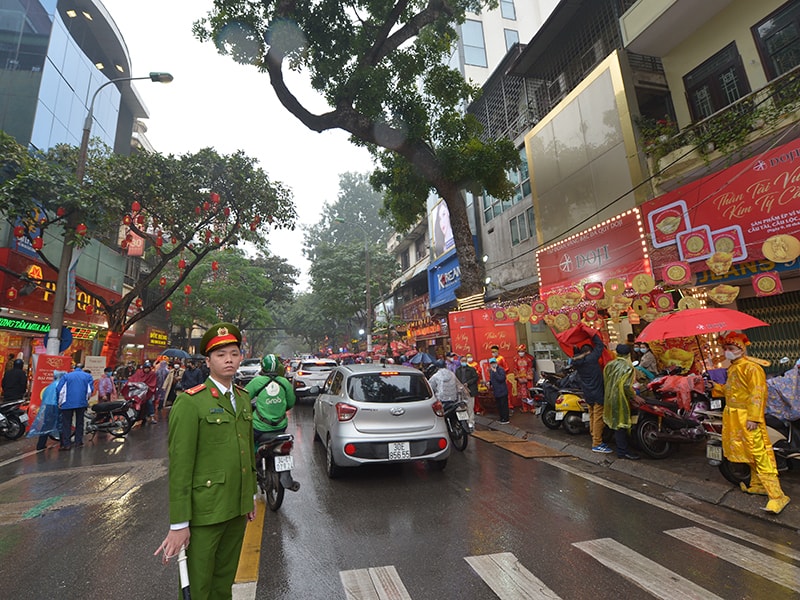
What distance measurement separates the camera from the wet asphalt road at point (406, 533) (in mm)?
3064

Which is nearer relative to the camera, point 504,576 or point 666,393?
point 504,576

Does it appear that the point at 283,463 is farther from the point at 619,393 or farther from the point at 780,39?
the point at 780,39

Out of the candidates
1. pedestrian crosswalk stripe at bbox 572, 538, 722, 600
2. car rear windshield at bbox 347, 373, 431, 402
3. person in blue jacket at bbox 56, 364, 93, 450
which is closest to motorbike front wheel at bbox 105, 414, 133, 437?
person in blue jacket at bbox 56, 364, 93, 450

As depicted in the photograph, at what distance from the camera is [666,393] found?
21.9 ft

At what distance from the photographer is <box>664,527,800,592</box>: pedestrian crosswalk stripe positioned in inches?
121

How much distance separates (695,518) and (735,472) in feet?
3.92

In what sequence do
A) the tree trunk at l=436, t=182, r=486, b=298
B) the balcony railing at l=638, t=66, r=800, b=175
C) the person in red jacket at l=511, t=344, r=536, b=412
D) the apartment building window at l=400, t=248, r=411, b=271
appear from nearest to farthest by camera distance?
the balcony railing at l=638, t=66, r=800, b=175 → the person in red jacket at l=511, t=344, r=536, b=412 → the tree trunk at l=436, t=182, r=486, b=298 → the apartment building window at l=400, t=248, r=411, b=271

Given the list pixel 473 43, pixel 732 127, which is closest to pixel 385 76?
pixel 732 127

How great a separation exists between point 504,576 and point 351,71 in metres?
13.1

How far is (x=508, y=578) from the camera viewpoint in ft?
10.2

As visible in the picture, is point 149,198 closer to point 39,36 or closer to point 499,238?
point 39,36

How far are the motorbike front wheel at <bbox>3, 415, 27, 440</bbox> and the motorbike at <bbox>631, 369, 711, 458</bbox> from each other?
12.9m

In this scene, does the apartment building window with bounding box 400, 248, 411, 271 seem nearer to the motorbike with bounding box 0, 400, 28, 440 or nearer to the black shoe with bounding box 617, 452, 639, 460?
the motorbike with bounding box 0, 400, 28, 440

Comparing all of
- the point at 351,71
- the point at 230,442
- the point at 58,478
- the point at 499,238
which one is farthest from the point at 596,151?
the point at 58,478
